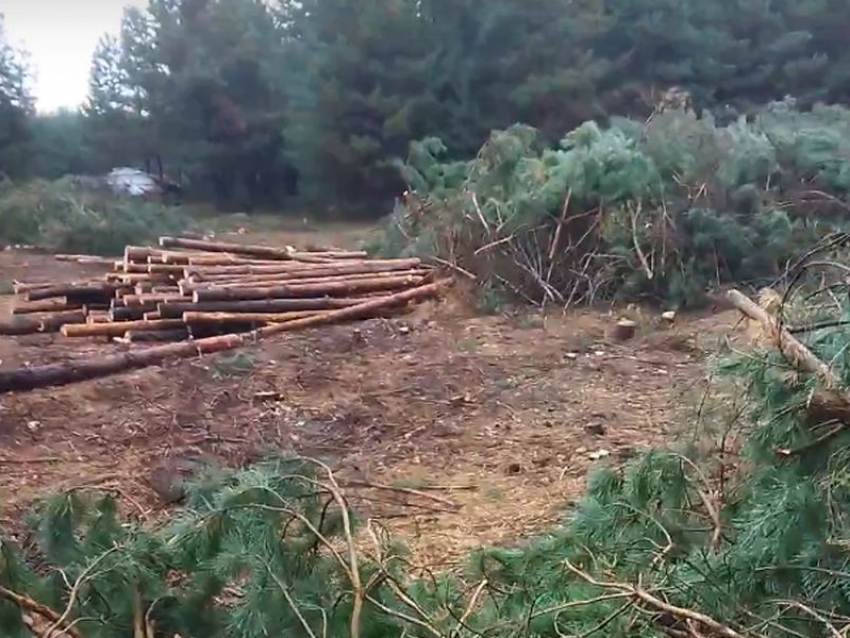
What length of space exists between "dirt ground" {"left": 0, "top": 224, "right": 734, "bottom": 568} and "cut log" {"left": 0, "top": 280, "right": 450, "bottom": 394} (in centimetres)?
13

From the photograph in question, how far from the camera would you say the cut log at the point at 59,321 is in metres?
7.67

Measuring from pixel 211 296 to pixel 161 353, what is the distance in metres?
1.07

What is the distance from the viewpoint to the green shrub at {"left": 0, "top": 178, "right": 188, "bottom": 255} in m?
12.2

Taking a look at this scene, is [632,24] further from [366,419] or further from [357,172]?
[366,419]

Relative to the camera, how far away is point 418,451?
16.6ft

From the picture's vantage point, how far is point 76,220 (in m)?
12.3

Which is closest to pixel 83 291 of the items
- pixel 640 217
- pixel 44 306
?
pixel 44 306

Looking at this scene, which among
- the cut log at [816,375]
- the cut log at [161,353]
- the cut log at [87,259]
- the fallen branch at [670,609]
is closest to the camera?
the fallen branch at [670,609]

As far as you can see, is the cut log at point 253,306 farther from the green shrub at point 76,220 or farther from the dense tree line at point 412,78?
the dense tree line at point 412,78

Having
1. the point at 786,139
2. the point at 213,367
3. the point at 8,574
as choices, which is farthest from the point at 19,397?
the point at 786,139

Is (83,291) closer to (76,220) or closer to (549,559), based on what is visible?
(76,220)

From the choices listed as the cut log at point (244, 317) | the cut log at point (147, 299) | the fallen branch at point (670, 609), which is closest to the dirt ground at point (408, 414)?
the cut log at point (244, 317)

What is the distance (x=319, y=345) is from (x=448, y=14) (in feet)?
36.7

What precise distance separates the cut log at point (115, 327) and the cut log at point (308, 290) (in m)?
0.27
